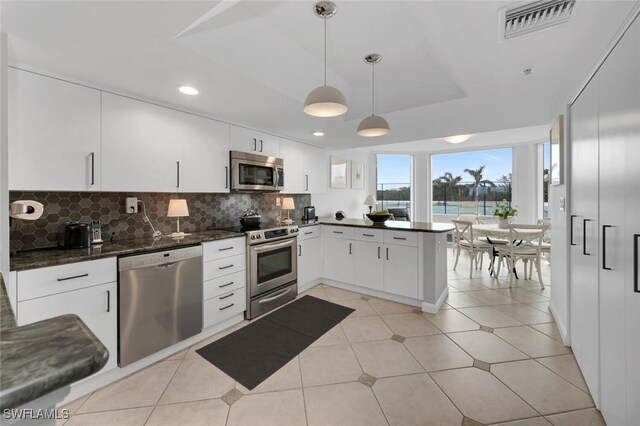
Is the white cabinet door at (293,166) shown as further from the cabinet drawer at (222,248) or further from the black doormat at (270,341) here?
the black doormat at (270,341)

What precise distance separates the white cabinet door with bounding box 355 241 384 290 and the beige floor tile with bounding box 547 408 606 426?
2.03 meters

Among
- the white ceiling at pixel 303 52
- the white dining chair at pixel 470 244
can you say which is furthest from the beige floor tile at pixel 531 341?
the white ceiling at pixel 303 52

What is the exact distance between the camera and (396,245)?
11.1ft

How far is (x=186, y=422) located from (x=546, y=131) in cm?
669

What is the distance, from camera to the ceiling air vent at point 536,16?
4.36ft

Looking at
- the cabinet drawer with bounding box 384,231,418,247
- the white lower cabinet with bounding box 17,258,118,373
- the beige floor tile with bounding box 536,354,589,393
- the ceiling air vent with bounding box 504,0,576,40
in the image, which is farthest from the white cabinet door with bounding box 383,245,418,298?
the white lower cabinet with bounding box 17,258,118,373

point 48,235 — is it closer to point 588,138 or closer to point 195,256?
point 195,256

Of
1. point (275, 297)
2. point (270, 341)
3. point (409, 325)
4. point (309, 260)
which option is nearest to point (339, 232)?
point (309, 260)

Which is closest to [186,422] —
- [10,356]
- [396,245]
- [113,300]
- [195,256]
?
[113,300]

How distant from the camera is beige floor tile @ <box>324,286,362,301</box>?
143 inches

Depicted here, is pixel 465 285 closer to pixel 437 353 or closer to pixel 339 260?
pixel 339 260

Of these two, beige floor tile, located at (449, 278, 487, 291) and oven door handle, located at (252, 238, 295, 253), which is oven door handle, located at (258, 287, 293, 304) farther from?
beige floor tile, located at (449, 278, 487, 291)

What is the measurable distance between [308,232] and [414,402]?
247cm

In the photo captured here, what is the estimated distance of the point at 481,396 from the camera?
1842 mm
